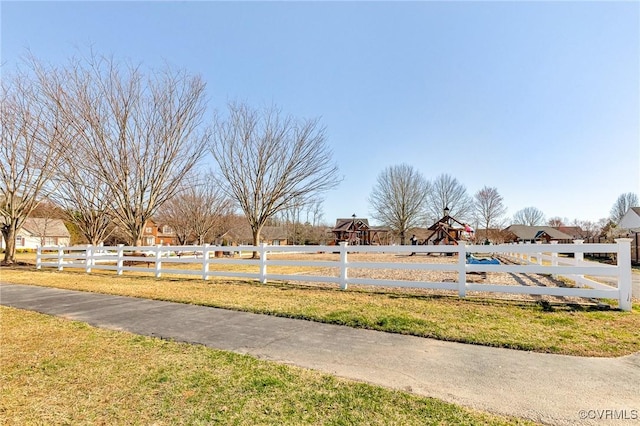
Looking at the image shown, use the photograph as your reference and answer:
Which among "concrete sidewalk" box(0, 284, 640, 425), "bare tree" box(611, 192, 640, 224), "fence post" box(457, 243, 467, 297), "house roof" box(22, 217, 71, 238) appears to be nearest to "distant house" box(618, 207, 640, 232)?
"bare tree" box(611, 192, 640, 224)

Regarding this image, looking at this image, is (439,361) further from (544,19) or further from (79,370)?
(544,19)

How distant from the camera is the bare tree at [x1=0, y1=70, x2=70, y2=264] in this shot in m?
14.5

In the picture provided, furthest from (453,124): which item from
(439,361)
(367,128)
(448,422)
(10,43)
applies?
(10,43)

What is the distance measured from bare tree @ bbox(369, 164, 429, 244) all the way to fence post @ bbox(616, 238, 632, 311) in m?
38.1

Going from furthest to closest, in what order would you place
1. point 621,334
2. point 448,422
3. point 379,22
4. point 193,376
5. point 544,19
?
point 379,22 < point 544,19 < point 621,334 < point 193,376 < point 448,422

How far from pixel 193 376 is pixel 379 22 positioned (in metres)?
11.3

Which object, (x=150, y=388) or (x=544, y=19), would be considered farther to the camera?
Result: (x=544, y=19)

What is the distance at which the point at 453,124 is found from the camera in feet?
59.9

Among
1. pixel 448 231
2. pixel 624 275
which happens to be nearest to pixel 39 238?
pixel 448 231

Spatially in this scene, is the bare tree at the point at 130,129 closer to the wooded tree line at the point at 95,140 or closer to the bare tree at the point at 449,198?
the wooded tree line at the point at 95,140

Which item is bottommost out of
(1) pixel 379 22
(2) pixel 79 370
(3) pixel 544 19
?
(2) pixel 79 370

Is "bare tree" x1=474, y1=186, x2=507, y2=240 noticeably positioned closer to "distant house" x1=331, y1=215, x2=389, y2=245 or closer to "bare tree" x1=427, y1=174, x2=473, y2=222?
"bare tree" x1=427, y1=174, x2=473, y2=222

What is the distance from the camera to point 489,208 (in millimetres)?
51562

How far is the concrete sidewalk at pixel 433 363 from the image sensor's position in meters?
2.73
